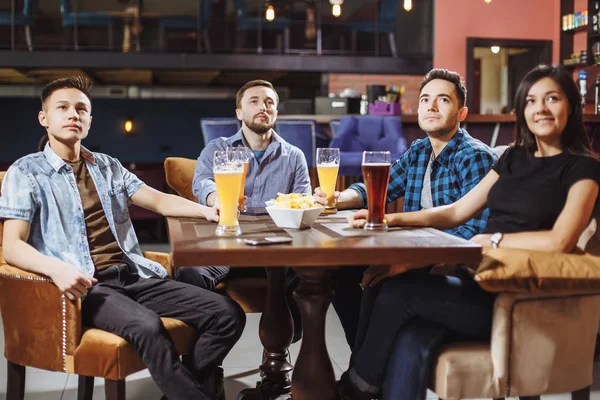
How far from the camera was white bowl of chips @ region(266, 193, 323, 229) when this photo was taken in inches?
75.3

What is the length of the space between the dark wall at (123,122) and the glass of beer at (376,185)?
12.0 metres

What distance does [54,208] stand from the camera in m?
2.14

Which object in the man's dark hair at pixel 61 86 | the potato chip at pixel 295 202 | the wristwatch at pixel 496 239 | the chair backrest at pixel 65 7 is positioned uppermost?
the chair backrest at pixel 65 7

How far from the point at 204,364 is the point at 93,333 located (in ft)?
1.09

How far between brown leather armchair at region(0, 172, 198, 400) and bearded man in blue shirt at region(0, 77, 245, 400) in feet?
0.12

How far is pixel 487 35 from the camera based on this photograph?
10258mm

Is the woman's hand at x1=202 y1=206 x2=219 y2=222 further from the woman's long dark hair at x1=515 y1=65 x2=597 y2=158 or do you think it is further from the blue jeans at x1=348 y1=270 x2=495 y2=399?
the woman's long dark hair at x1=515 y1=65 x2=597 y2=158

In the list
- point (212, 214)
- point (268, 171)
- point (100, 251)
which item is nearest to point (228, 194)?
point (212, 214)

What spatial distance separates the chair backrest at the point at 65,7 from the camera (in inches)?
390

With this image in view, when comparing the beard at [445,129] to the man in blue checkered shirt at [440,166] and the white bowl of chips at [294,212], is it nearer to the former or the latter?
the man in blue checkered shirt at [440,166]

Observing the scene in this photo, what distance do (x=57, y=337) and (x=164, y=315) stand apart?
0.32 meters

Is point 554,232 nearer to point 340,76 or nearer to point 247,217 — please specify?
point 247,217

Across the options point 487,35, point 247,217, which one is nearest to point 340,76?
point 487,35

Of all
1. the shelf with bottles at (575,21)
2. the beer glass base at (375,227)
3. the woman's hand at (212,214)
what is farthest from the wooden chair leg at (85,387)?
the shelf with bottles at (575,21)
